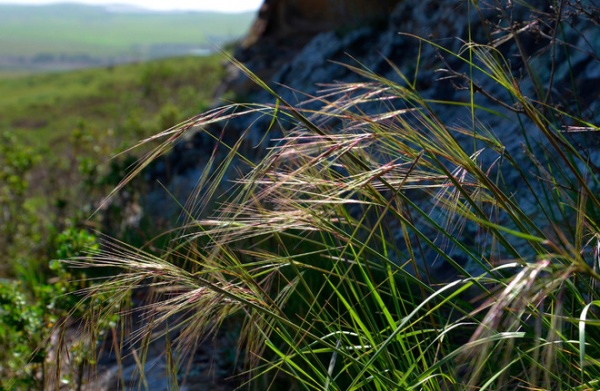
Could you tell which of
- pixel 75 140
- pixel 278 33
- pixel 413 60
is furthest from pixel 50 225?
pixel 278 33

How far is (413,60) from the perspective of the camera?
5.01 meters

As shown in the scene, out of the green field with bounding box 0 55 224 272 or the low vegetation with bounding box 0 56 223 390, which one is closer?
the low vegetation with bounding box 0 56 223 390

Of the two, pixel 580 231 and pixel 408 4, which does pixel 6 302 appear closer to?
pixel 580 231

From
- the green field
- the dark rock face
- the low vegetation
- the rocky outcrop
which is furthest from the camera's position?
the rocky outcrop

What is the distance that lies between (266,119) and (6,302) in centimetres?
Result: 289

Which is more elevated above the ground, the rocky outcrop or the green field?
the rocky outcrop

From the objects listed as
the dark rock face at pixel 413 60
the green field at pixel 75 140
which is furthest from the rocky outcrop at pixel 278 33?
the green field at pixel 75 140

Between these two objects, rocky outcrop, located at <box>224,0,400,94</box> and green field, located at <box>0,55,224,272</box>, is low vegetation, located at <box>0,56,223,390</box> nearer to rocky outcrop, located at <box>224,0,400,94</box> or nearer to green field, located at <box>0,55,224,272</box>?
green field, located at <box>0,55,224,272</box>

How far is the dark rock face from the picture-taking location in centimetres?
355

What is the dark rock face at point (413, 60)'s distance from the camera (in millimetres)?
3551

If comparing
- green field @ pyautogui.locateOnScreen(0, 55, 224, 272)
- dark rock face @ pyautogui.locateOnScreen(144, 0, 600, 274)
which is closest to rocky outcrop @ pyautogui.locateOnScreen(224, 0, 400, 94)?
dark rock face @ pyautogui.locateOnScreen(144, 0, 600, 274)

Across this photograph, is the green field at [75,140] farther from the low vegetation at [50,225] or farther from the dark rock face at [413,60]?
the dark rock face at [413,60]

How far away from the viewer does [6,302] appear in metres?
3.12

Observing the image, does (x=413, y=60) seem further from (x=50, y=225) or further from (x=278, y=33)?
(x=278, y=33)
